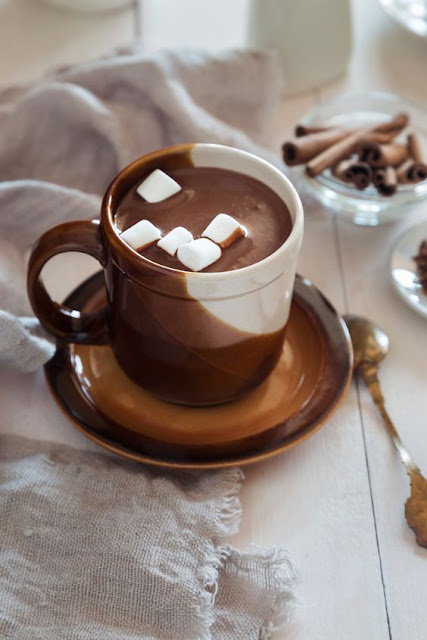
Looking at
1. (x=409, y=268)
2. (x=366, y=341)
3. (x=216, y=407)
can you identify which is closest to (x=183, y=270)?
(x=216, y=407)

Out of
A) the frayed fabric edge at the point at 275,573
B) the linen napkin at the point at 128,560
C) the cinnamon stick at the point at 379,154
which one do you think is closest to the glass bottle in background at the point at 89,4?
the cinnamon stick at the point at 379,154

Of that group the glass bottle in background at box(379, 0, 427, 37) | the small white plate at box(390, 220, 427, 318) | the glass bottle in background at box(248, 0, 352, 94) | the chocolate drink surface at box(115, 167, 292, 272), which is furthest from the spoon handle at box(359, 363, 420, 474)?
the glass bottle in background at box(379, 0, 427, 37)

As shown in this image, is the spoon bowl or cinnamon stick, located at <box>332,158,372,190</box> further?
cinnamon stick, located at <box>332,158,372,190</box>

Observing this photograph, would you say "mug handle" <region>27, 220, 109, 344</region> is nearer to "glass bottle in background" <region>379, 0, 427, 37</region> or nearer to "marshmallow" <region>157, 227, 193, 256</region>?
"marshmallow" <region>157, 227, 193, 256</region>

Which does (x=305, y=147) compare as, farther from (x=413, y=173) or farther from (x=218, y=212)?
(x=218, y=212)

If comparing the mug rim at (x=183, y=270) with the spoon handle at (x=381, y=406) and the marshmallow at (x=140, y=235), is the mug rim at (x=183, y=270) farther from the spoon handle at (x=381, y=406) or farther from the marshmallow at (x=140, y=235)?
the spoon handle at (x=381, y=406)

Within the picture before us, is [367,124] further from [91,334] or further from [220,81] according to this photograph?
[91,334]

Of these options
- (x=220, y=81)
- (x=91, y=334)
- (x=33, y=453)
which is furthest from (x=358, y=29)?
(x=33, y=453)

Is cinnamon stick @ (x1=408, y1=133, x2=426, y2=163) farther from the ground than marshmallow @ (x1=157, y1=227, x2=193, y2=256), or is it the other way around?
marshmallow @ (x1=157, y1=227, x2=193, y2=256)
